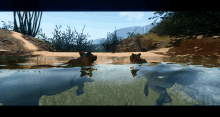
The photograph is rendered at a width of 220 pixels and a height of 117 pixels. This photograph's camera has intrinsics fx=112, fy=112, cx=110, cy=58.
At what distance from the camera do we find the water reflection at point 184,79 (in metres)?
0.84

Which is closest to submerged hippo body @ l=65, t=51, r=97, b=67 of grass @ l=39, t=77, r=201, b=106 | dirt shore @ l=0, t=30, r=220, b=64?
dirt shore @ l=0, t=30, r=220, b=64

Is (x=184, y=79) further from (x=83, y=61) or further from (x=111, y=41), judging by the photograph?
(x=111, y=41)

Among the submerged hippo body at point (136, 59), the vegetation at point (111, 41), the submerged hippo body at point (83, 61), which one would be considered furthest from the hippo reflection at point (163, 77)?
the vegetation at point (111, 41)

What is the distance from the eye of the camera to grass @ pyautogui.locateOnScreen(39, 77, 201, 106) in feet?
2.52

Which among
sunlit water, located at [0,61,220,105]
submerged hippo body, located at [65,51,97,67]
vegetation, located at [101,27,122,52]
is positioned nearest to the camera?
sunlit water, located at [0,61,220,105]

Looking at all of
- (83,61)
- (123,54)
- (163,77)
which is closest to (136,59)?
(123,54)

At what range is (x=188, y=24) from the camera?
220cm

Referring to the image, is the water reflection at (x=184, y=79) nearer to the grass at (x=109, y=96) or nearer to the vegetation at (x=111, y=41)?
the grass at (x=109, y=96)

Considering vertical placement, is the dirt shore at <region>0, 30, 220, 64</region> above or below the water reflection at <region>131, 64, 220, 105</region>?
above

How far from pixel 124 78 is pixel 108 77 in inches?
5.7

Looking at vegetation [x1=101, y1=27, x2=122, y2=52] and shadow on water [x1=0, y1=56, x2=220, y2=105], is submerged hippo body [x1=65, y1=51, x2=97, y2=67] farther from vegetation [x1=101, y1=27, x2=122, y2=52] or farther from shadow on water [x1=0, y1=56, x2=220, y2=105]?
vegetation [x1=101, y1=27, x2=122, y2=52]

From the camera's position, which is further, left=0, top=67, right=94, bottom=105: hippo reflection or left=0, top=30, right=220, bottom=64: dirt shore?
left=0, top=30, right=220, bottom=64: dirt shore

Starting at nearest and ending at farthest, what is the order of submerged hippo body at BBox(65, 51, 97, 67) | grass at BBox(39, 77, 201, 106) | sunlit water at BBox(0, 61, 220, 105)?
1. grass at BBox(39, 77, 201, 106)
2. sunlit water at BBox(0, 61, 220, 105)
3. submerged hippo body at BBox(65, 51, 97, 67)
